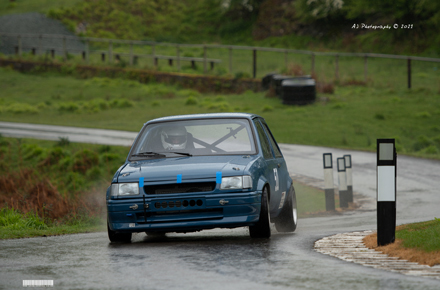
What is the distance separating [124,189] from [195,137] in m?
1.47

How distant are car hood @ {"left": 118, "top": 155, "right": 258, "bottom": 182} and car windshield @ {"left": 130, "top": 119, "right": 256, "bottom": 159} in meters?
0.37

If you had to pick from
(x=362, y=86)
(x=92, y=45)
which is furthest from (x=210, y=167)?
(x=92, y=45)

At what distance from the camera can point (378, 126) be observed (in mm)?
27016

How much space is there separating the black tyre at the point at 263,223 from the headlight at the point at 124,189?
1318 millimetres

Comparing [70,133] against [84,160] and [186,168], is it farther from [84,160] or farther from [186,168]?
[186,168]

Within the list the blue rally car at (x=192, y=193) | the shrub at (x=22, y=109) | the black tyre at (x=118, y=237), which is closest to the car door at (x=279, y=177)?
the blue rally car at (x=192, y=193)

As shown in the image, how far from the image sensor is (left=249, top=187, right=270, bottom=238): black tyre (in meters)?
8.03

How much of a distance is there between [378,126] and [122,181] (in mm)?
20124

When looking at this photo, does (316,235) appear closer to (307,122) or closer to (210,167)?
(210,167)

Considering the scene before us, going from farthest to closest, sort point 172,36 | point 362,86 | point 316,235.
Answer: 1. point 172,36
2. point 362,86
3. point 316,235

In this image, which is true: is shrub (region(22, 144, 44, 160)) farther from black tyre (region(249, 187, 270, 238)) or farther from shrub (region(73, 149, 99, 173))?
black tyre (region(249, 187, 270, 238))

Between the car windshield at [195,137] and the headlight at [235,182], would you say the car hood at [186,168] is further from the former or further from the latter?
the car windshield at [195,137]

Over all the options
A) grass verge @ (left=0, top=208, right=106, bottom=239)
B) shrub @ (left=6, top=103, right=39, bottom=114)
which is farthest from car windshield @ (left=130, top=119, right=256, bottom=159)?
shrub @ (left=6, top=103, right=39, bottom=114)

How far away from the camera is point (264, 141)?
9445 mm
